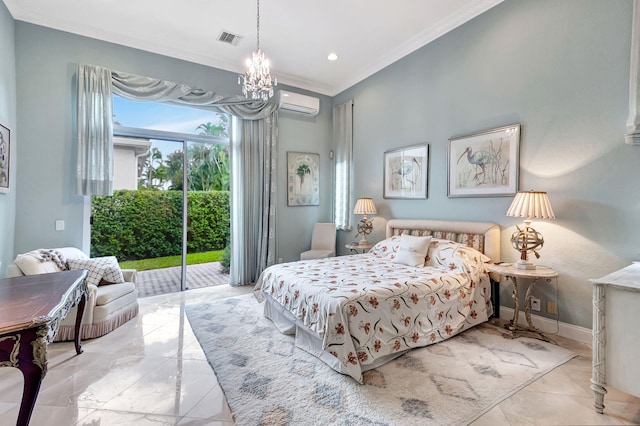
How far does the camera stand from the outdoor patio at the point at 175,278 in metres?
4.14

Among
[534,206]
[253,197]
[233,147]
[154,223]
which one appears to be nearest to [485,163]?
[534,206]

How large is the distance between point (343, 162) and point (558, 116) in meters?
3.05

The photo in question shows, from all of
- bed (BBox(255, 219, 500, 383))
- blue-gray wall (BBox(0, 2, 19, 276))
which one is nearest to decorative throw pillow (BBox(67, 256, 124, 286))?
blue-gray wall (BBox(0, 2, 19, 276))

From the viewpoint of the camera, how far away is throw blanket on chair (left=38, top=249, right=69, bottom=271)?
2662 mm

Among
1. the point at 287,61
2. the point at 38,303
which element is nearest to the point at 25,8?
the point at 287,61

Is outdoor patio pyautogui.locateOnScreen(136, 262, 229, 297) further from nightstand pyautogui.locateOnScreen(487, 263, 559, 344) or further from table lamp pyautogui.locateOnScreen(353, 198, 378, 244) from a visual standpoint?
nightstand pyautogui.locateOnScreen(487, 263, 559, 344)

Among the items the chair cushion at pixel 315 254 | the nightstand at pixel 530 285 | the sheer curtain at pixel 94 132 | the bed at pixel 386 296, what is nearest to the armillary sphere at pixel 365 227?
the chair cushion at pixel 315 254

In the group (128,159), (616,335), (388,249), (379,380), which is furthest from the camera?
(128,159)

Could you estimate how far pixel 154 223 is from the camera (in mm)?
4105

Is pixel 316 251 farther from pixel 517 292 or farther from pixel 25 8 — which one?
pixel 25 8

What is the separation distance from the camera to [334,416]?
1.65 meters

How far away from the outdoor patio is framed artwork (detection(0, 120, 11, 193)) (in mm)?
1757

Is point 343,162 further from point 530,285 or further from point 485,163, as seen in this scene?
point 530,285

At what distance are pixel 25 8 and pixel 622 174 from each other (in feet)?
19.7
